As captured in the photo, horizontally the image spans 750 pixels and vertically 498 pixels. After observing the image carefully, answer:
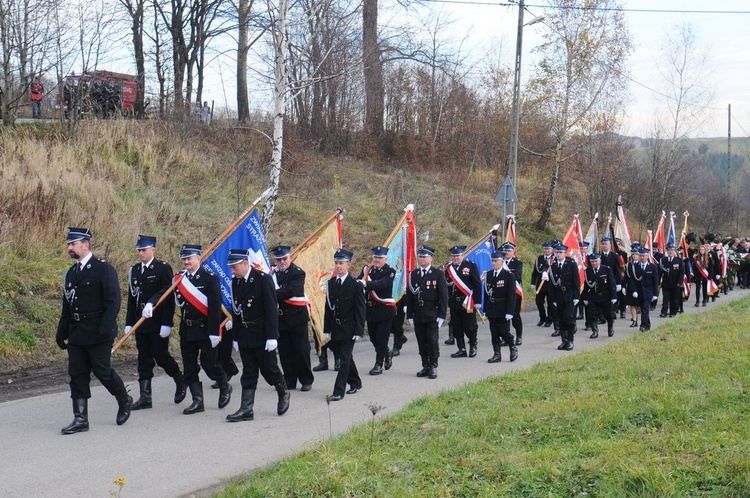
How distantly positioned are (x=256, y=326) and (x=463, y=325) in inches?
205

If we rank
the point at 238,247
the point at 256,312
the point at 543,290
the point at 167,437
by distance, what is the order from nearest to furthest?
the point at 167,437
the point at 256,312
the point at 238,247
the point at 543,290

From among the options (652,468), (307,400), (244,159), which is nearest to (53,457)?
(307,400)

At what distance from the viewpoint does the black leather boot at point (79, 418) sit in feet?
24.7

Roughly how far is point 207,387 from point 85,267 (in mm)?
2839

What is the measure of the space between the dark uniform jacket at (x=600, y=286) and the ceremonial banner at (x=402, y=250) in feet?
14.0

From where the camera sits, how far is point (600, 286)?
15.1 metres

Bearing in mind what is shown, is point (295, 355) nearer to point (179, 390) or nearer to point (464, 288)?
point (179, 390)

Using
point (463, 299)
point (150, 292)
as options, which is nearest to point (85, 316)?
point (150, 292)

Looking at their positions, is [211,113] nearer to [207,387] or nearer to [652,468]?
[207,387]

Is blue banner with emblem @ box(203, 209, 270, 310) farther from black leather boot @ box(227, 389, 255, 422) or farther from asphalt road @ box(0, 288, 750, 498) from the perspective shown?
black leather boot @ box(227, 389, 255, 422)

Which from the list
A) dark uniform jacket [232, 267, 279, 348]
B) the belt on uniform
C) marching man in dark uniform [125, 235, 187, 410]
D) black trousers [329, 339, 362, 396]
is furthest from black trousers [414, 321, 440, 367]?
the belt on uniform

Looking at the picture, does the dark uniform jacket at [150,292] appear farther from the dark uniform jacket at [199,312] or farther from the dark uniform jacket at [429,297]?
the dark uniform jacket at [429,297]

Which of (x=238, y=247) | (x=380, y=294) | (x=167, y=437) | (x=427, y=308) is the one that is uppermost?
(x=238, y=247)

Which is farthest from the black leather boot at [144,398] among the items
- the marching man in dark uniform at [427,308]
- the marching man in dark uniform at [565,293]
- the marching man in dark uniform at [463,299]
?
the marching man in dark uniform at [565,293]
